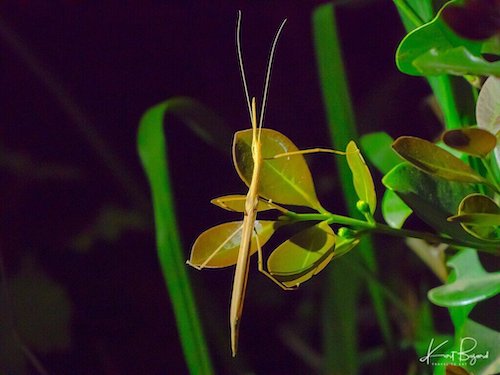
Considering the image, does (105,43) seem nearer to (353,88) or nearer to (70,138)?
(70,138)

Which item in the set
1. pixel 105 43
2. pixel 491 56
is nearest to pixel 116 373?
pixel 105 43

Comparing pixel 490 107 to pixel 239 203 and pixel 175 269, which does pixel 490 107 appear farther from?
pixel 175 269

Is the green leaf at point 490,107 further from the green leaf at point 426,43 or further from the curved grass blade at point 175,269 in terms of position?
the curved grass blade at point 175,269

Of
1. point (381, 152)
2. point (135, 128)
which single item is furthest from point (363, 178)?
point (135, 128)

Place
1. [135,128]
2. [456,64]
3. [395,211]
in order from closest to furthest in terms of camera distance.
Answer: [456,64]
[395,211]
[135,128]

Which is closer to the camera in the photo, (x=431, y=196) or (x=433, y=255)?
(x=431, y=196)

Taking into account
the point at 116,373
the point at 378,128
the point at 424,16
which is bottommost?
the point at 116,373

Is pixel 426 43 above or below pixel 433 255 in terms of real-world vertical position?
above
